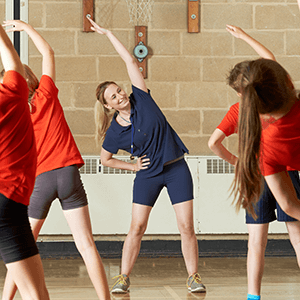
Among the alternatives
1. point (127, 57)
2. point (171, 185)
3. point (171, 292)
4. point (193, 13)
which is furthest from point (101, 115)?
point (193, 13)

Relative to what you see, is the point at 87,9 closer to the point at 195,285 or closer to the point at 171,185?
the point at 171,185

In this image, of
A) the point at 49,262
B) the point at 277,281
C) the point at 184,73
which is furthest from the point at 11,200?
the point at 184,73

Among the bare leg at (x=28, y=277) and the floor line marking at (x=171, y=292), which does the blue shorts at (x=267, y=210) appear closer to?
the floor line marking at (x=171, y=292)

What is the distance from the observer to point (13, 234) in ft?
4.40

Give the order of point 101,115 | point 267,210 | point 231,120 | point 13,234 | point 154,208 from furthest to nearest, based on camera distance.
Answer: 1. point 154,208
2. point 101,115
3. point 231,120
4. point 267,210
5. point 13,234

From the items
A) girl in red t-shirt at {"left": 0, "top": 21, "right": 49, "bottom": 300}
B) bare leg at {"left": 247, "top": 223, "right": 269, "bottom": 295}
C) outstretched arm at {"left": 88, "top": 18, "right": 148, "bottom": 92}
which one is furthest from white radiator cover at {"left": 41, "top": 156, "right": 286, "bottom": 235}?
girl in red t-shirt at {"left": 0, "top": 21, "right": 49, "bottom": 300}

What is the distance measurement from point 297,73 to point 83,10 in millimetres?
2000

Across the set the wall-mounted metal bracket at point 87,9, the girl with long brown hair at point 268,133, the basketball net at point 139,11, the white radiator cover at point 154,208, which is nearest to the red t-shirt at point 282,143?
the girl with long brown hair at point 268,133

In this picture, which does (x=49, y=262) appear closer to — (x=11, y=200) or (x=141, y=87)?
(x=141, y=87)

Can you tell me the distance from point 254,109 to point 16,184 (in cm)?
83

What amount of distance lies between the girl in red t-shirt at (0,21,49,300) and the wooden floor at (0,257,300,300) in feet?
4.47

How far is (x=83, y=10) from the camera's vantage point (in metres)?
3.95

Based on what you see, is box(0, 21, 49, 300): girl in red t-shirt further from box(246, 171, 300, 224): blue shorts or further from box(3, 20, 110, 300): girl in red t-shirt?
box(246, 171, 300, 224): blue shorts

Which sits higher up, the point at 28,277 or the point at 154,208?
the point at 28,277
